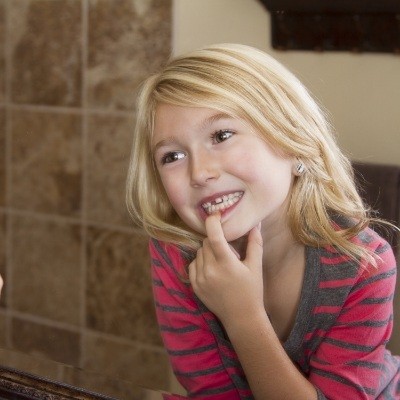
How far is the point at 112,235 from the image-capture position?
1.33 metres

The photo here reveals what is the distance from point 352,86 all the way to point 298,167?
0.33 metres

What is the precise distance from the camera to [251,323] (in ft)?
1.96

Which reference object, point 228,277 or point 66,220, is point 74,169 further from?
point 228,277

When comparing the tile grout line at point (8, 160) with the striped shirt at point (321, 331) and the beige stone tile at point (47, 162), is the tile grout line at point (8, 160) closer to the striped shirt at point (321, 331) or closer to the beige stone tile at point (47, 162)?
the beige stone tile at point (47, 162)

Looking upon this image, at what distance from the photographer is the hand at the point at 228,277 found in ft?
1.98

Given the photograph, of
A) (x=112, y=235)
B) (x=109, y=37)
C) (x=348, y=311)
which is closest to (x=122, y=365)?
(x=112, y=235)

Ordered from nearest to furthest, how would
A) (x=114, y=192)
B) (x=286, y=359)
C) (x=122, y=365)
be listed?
(x=286, y=359) → (x=122, y=365) → (x=114, y=192)

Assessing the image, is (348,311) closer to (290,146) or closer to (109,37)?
(290,146)

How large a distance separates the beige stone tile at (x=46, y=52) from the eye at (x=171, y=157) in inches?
28.1

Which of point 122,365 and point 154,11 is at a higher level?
point 154,11

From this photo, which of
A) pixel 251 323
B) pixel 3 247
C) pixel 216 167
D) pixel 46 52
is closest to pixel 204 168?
pixel 216 167

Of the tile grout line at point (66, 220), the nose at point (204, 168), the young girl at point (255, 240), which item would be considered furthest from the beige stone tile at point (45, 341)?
the nose at point (204, 168)

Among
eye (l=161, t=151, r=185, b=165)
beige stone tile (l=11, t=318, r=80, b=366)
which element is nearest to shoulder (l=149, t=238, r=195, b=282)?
eye (l=161, t=151, r=185, b=165)

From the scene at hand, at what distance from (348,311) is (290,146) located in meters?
0.13
